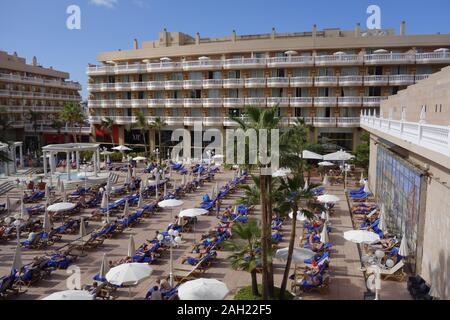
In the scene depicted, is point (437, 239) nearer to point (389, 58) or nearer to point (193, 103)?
point (389, 58)

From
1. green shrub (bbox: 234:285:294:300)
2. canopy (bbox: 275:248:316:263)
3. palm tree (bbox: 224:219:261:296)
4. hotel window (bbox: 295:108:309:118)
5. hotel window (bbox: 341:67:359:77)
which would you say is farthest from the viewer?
hotel window (bbox: 295:108:309:118)

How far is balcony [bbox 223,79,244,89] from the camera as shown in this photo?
4259 centimetres

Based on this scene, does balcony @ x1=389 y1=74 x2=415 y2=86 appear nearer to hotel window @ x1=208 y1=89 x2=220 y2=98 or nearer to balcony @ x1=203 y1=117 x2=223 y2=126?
balcony @ x1=203 y1=117 x2=223 y2=126

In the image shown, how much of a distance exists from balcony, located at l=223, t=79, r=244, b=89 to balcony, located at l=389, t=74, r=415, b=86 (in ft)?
51.0

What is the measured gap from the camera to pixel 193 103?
44750mm

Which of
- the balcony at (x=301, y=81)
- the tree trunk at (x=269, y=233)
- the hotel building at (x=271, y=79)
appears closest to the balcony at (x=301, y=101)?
the hotel building at (x=271, y=79)

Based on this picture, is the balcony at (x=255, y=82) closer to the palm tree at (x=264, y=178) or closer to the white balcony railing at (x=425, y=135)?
the white balcony railing at (x=425, y=135)

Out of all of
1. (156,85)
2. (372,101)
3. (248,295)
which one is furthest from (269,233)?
(156,85)

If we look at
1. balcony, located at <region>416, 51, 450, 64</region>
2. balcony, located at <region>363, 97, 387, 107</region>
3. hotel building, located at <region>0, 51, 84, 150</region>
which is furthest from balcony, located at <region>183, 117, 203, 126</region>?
balcony, located at <region>416, 51, 450, 64</region>

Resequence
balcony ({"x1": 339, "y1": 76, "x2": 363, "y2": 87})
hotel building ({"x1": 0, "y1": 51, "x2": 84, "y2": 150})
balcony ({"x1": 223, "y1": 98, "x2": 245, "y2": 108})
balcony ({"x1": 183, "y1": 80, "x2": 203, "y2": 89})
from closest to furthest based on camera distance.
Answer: balcony ({"x1": 339, "y1": 76, "x2": 363, "y2": 87})
balcony ({"x1": 223, "y1": 98, "x2": 245, "y2": 108})
balcony ({"x1": 183, "y1": 80, "x2": 203, "y2": 89})
hotel building ({"x1": 0, "y1": 51, "x2": 84, "y2": 150})

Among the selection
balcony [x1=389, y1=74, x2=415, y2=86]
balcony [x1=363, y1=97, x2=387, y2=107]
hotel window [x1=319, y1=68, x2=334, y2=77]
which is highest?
hotel window [x1=319, y1=68, x2=334, y2=77]

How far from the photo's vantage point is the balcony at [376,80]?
38.5m

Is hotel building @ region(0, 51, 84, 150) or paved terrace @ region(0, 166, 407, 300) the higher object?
hotel building @ region(0, 51, 84, 150)

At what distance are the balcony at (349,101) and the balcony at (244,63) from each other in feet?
29.8
